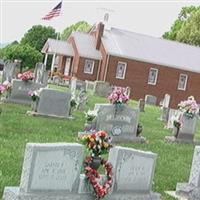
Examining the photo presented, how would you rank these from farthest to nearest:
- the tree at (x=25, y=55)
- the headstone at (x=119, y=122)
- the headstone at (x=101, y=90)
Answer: the tree at (x=25, y=55) < the headstone at (x=101, y=90) < the headstone at (x=119, y=122)

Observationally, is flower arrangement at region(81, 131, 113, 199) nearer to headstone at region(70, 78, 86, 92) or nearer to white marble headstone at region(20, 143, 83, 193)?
white marble headstone at region(20, 143, 83, 193)

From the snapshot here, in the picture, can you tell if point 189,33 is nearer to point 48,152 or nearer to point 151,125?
point 151,125

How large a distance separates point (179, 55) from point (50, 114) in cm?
3459

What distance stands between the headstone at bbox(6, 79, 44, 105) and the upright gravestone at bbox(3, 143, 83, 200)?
469 inches

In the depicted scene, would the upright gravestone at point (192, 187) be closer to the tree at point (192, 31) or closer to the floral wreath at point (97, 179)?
the floral wreath at point (97, 179)

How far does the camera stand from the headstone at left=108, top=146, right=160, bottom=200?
337 inches

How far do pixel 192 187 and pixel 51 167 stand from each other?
3.50 m

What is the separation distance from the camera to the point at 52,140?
13195 mm

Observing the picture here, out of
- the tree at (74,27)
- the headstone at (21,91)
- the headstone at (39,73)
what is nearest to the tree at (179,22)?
the tree at (74,27)

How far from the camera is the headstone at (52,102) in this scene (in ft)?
Answer: 55.8

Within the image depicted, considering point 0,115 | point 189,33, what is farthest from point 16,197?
point 189,33

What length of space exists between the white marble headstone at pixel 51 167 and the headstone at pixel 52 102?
9.10m

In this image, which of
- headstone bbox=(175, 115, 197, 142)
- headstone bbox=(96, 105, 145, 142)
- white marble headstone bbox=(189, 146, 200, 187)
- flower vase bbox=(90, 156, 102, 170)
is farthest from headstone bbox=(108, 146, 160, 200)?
headstone bbox=(175, 115, 197, 142)

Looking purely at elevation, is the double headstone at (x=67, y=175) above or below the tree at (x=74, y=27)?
below
